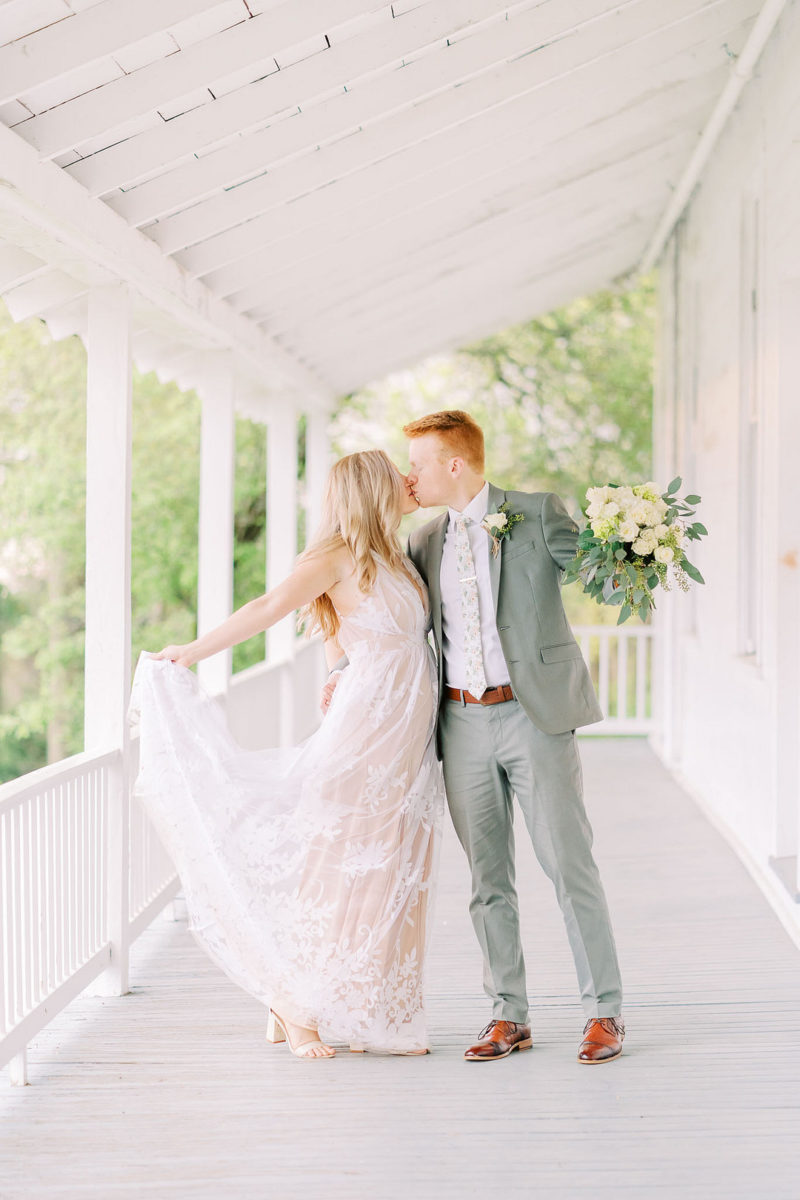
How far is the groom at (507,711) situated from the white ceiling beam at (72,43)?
1.21 m

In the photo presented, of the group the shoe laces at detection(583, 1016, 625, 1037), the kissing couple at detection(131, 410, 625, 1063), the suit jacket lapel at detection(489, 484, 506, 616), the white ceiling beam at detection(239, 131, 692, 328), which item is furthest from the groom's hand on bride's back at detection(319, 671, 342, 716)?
the white ceiling beam at detection(239, 131, 692, 328)

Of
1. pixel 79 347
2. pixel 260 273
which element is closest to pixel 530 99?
pixel 260 273

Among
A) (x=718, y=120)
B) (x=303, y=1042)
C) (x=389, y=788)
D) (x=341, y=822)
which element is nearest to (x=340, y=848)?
(x=341, y=822)

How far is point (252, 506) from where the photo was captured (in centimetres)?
1530

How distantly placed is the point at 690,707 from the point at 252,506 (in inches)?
334

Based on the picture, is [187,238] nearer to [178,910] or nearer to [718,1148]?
[178,910]

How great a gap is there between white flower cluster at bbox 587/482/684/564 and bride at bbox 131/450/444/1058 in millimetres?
592

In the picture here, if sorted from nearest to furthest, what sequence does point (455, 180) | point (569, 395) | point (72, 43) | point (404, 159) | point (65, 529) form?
point (72, 43), point (404, 159), point (455, 180), point (65, 529), point (569, 395)

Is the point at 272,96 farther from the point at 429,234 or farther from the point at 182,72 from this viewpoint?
the point at 429,234

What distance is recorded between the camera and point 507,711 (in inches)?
129

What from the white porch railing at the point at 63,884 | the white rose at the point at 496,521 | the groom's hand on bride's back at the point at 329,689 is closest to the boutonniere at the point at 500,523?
the white rose at the point at 496,521

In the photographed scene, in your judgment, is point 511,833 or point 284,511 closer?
point 511,833

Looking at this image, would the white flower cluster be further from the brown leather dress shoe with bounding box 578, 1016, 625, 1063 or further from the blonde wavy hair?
the brown leather dress shoe with bounding box 578, 1016, 625, 1063

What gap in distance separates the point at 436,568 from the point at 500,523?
0.27 meters
